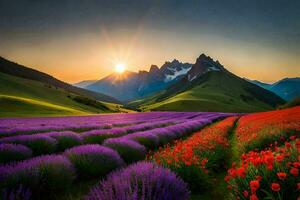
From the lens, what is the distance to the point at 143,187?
11.0ft

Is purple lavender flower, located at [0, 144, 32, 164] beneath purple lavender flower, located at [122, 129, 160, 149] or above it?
above

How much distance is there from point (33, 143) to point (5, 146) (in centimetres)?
216

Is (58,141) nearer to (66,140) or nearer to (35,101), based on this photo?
(66,140)

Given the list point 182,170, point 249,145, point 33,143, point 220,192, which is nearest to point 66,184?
point 182,170

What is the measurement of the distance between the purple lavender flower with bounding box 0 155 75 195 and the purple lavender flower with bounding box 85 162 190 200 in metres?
2.29

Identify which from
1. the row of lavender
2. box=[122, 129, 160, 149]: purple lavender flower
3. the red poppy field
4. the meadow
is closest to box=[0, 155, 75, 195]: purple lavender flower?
the meadow

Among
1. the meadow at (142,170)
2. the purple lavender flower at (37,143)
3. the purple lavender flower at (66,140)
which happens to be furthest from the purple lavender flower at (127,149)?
the purple lavender flower at (66,140)

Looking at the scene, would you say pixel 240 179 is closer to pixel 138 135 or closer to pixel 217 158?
pixel 217 158

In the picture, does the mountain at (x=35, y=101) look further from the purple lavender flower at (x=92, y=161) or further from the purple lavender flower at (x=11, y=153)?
the purple lavender flower at (x=92, y=161)

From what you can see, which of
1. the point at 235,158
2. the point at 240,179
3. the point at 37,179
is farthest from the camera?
the point at 235,158

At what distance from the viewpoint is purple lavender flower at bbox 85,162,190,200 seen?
11.1 feet

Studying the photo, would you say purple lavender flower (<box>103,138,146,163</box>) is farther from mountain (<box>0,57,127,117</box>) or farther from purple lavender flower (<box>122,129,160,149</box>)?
mountain (<box>0,57,127,117</box>)

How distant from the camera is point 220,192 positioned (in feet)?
23.2

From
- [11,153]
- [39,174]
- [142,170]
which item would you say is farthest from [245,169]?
[11,153]
